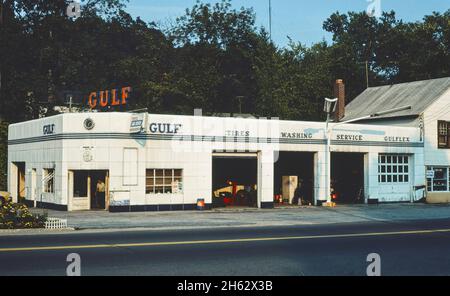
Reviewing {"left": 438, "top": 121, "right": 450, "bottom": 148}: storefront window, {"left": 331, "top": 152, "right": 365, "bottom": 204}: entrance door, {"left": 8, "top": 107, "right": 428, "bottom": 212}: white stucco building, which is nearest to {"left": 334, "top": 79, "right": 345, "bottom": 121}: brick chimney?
{"left": 331, "top": 152, "right": 365, "bottom": 204}: entrance door

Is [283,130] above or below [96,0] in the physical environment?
below

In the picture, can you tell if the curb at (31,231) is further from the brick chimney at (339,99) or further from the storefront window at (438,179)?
the brick chimney at (339,99)

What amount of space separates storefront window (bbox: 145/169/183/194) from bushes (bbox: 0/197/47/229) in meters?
9.89

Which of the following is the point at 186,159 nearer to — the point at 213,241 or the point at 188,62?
the point at 213,241

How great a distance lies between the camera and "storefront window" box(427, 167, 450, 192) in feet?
133

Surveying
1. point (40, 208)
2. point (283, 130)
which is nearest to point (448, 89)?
point (283, 130)

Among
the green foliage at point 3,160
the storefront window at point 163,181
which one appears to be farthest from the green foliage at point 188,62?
the storefront window at point 163,181

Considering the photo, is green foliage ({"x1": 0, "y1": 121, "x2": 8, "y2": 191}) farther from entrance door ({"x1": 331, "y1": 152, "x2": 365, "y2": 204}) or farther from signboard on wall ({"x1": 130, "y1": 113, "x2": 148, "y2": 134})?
entrance door ({"x1": 331, "y1": 152, "x2": 365, "y2": 204})

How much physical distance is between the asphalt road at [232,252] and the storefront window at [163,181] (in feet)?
34.6

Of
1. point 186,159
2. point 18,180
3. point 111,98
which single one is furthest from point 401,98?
point 18,180

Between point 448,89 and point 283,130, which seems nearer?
point 283,130

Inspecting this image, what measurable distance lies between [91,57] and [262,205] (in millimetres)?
32755

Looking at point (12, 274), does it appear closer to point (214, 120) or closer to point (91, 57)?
point (214, 120)

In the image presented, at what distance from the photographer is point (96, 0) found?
202 feet
